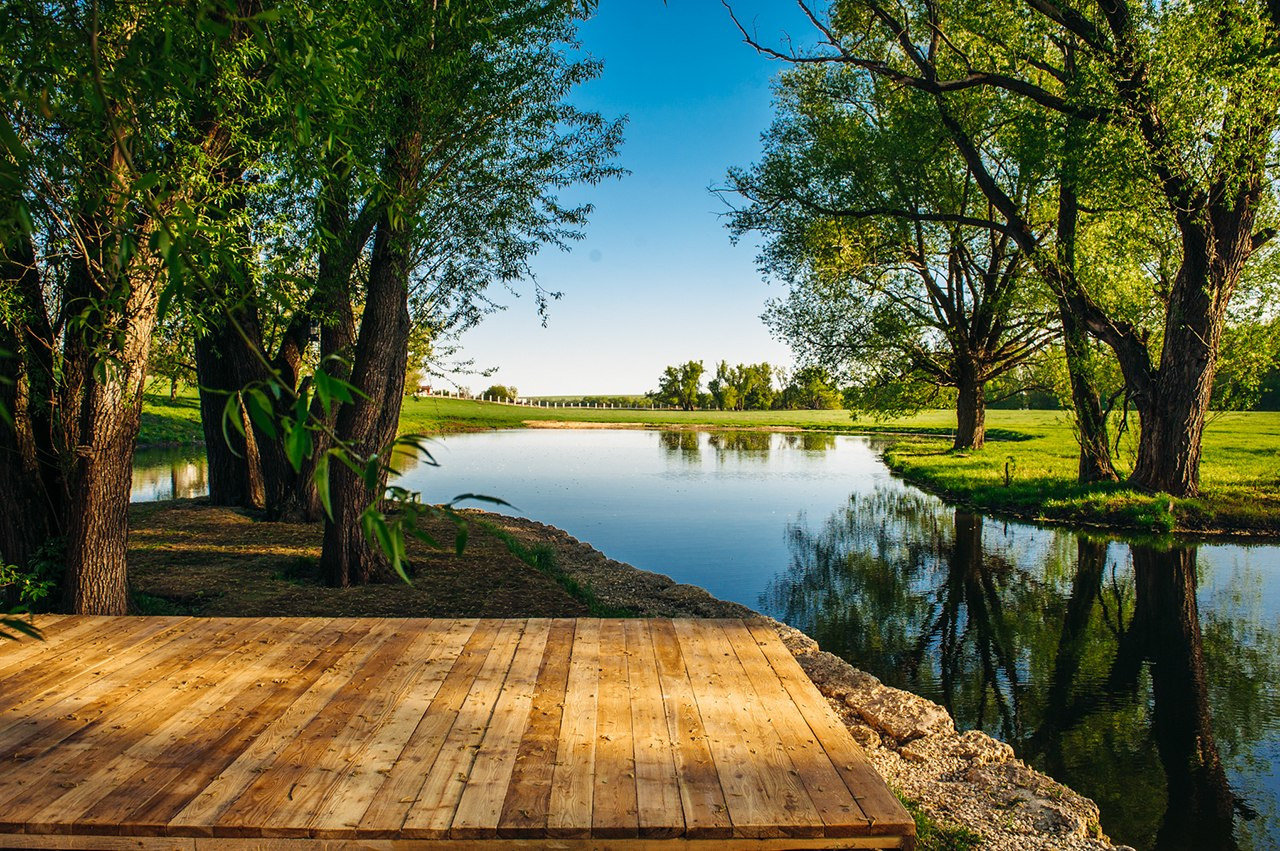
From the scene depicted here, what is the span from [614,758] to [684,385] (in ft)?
303

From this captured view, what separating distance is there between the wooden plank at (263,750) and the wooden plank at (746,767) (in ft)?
5.97

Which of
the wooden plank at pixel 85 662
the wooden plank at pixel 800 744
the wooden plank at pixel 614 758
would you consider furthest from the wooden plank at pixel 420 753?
the wooden plank at pixel 85 662

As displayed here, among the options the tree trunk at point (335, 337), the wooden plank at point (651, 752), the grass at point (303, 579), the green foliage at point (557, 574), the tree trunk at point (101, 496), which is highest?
the tree trunk at point (335, 337)

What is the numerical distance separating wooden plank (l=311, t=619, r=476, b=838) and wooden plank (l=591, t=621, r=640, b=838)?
827mm

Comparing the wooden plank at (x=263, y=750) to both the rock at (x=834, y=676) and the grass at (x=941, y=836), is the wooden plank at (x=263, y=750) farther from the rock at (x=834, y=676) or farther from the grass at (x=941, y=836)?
the rock at (x=834, y=676)

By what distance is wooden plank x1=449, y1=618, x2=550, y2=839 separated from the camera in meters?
2.74

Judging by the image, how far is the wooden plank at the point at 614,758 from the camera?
2762 millimetres

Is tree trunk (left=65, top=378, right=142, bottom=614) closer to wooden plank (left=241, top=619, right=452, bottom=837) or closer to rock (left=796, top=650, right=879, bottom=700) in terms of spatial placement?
wooden plank (left=241, top=619, right=452, bottom=837)

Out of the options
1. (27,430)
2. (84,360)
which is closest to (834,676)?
(84,360)

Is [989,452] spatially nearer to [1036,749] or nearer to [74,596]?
[1036,749]

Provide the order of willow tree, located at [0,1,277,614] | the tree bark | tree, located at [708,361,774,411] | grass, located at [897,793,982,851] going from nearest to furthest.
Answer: grass, located at [897,793,982,851], willow tree, located at [0,1,277,614], the tree bark, tree, located at [708,361,774,411]

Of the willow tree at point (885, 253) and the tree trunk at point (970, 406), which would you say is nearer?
the willow tree at point (885, 253)

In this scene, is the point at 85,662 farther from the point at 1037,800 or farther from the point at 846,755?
the point at 1037,800

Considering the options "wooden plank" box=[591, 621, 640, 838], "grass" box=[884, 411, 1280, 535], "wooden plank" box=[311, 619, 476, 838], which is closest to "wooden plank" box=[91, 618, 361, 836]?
"wooden plank" box=[311, 619, 476, 838]
